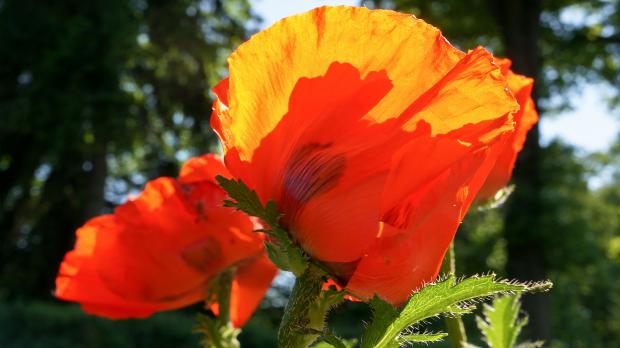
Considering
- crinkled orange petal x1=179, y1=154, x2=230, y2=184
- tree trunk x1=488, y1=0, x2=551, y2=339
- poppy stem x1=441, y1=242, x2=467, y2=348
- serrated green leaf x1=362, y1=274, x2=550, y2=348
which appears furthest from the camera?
tree trunk x1=488, y1=0, x2=551, y2=339

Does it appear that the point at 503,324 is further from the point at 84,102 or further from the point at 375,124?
the point at 84,102

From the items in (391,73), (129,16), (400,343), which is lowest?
(400,343)

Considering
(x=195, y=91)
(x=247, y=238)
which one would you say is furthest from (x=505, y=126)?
(x=195, y=91)

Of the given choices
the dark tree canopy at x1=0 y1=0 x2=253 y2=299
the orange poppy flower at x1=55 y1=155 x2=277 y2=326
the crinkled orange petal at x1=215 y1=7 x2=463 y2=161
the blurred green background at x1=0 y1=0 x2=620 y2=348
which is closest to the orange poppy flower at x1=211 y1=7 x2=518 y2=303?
the crinkled orange petal at x1=215 y1=7 x2=463 y2=161

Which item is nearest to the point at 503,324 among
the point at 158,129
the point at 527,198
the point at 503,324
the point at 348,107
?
the point at 503,324

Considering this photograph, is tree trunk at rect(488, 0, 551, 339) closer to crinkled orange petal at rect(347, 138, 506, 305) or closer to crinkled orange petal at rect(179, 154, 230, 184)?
crinkled orange petal at rect(179, 154, 230, 184)

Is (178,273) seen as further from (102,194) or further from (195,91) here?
(195,91)
